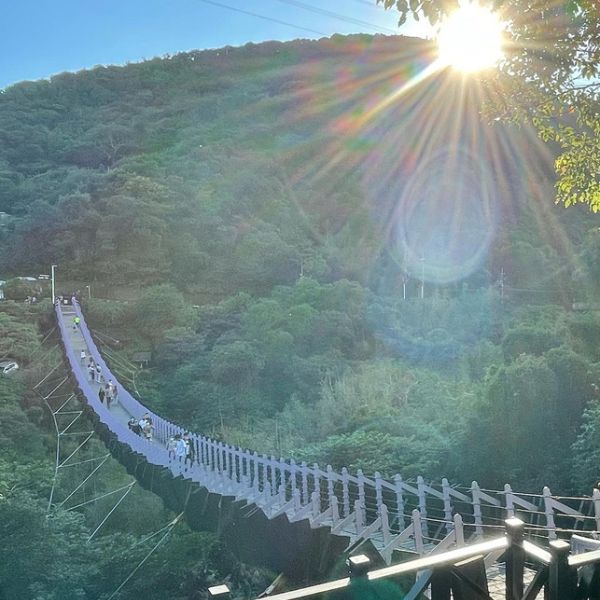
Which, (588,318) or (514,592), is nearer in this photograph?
(514,592)

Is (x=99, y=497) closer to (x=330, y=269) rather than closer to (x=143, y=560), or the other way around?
(x=143, y=560)

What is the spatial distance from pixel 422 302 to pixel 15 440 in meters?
14.7

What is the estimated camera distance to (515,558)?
6.01 feet

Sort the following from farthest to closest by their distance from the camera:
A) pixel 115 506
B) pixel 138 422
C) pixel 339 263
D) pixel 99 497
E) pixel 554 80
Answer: pixel 339 263 < pixel 99 497 < pixel 115 506 < pixel 138 422 < pixel 554 80

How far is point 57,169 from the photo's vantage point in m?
46.0

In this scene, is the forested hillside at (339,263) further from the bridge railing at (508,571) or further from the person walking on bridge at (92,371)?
the bridge railing at (508,571)

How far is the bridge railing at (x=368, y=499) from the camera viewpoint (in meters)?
5.23

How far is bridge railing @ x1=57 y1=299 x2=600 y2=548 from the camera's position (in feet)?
17.2

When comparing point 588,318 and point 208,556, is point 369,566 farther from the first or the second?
point 588,318

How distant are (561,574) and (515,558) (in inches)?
5.8

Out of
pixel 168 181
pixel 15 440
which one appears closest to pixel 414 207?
pixel 168 181

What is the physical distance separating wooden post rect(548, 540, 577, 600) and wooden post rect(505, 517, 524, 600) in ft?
0.32

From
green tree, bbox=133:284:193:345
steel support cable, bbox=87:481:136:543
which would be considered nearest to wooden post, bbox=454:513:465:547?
steel support cable, bbox=87:481:136:543

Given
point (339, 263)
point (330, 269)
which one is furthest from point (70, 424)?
point (339, 263)
